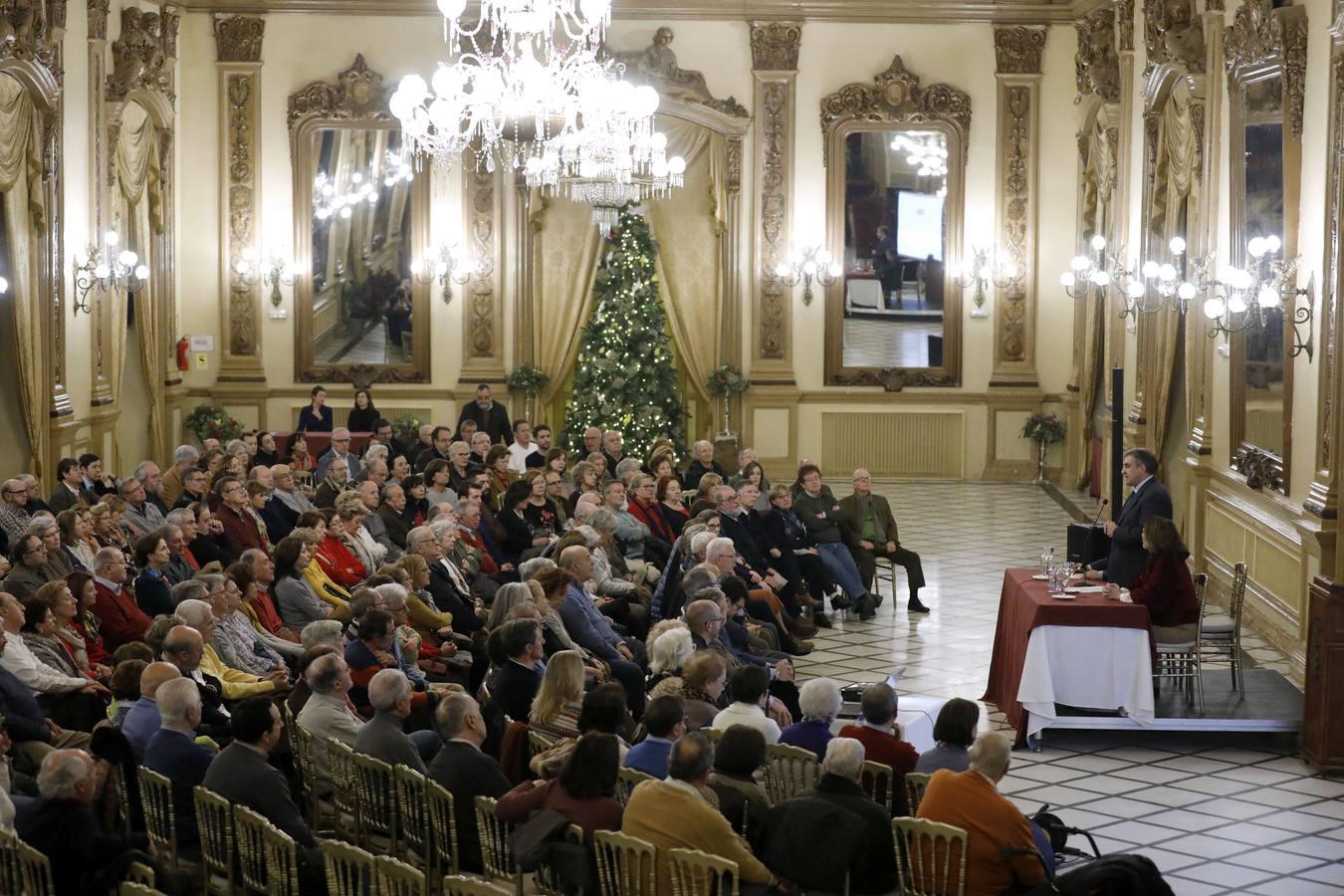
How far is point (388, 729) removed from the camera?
614 centimetres

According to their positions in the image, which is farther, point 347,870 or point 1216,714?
point 1216,714

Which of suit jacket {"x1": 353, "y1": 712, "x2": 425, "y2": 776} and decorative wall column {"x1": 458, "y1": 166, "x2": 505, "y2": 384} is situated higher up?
decorative wall column {"x1": 458, "y1": 166, "x2": 505, "y2": 384}

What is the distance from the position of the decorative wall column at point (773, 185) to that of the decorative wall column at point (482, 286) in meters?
2.58

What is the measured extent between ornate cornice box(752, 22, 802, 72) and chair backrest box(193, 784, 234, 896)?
13952 mm

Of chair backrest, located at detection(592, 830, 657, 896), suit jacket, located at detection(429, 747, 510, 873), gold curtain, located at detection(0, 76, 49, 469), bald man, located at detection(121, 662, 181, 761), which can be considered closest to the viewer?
chair backrest, located at detection(592, 830, 657, 896)

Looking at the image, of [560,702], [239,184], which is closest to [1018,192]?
[239,184]

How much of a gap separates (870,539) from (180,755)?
7193 millimetres

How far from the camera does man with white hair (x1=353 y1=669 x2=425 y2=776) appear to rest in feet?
20.0

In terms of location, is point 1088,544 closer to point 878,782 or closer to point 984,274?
point 878,782

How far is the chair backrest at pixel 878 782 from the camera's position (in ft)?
19.9

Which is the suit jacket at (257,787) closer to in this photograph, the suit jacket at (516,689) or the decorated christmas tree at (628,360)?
the suit jacket at (516,689)

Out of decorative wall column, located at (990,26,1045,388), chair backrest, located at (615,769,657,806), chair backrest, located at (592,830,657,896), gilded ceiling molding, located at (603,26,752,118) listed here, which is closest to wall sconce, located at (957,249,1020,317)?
decorative wall column, located at (990,26,1045,388)

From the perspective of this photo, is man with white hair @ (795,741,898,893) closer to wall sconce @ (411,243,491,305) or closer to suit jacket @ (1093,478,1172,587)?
suit jacket @ (1093,478,1172,587)

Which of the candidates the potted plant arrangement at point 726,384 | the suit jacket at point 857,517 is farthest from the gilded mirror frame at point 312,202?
the suit jacket at point 857,517
